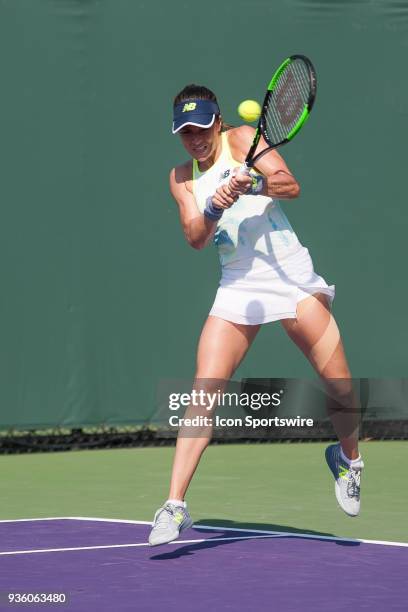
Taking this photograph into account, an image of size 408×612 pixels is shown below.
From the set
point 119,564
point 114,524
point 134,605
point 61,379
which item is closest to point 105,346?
point 61,379

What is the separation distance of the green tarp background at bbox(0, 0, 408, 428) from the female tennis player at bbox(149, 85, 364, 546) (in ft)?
9.85

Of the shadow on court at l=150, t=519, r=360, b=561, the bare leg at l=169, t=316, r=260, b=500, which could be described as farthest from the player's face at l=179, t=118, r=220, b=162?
the shadow on court at l=150, t=519, r=360, b=561

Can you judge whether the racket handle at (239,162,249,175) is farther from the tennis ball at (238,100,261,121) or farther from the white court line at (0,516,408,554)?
the white court line at (0,516,408,554)

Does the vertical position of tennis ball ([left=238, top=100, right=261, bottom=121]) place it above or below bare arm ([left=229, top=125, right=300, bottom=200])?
Result: above

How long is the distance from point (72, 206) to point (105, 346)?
2.75 feet

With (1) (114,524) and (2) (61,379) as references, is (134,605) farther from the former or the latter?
(2) (61,379)

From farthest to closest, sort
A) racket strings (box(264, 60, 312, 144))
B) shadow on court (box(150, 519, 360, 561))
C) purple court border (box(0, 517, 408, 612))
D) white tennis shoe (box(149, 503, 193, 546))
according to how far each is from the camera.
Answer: racket strings (box(264, 60, 312, 144)), shadow on court (box(150, 519, 360, 561)), white tennis shoe (box(149, 503, 193, 546)), purple court border (box(0, 517, 408, 612))

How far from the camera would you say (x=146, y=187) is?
891 centimetres

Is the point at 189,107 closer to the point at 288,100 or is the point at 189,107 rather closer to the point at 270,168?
the point at 270,168

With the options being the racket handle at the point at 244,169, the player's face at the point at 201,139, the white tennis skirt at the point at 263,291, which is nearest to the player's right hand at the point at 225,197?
the racket handle at the point at 244,169

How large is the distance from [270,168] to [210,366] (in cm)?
A: 76

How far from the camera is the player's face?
556cm

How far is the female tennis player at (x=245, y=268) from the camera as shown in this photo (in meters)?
5.53

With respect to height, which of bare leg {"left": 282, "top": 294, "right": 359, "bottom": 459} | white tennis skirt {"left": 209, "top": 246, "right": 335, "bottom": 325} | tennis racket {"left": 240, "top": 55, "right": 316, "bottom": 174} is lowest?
bare leg {"left": 282, "top": 294, "right": 359, "bottom": 459}
